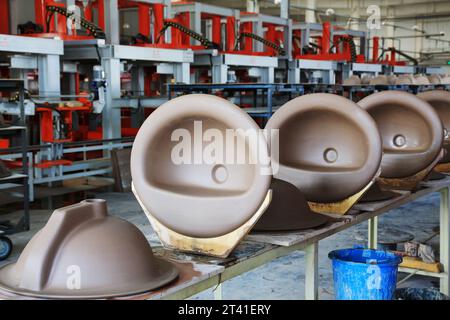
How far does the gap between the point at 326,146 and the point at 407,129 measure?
1.93 feet

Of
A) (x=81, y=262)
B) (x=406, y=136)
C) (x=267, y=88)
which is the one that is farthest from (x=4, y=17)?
(x=81, y=262)

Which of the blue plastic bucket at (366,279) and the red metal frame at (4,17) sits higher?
the red metal frame at (4,17)

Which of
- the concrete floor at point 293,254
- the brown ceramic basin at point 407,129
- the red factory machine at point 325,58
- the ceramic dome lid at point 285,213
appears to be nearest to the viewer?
the ceramic dome lid at point 285,213

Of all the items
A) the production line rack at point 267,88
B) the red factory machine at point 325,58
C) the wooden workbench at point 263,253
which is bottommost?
the wooden workbench at point 263,253

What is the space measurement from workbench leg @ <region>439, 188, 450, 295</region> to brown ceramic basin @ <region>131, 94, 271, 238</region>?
169 centimetres

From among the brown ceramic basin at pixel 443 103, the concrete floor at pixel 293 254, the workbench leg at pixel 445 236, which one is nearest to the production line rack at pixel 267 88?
the concrete floor at pixel 293 254

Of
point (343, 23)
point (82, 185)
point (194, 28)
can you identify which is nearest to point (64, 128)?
point (82, 185)

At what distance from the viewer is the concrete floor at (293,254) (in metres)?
3.31

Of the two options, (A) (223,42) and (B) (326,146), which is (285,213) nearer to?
(B) (326,146)

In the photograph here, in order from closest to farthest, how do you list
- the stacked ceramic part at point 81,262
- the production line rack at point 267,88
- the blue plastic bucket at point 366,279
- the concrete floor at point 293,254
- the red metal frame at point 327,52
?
the stacked ceramic part at point 81,262
the blue plastic bucket at point 366,279
the concrete floor at point 293,254
the production line rack at point 267,88
the red metal frame at point 327,52

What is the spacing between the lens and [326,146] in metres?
2.24

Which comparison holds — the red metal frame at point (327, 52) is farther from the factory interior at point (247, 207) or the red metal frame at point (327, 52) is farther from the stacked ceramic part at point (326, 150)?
the stacked ceramic part at point (326, 150)

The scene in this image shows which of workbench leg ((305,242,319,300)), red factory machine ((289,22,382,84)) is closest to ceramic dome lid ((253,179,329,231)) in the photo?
workbench leg ((305,242,319,300))

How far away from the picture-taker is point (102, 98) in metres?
6.43
